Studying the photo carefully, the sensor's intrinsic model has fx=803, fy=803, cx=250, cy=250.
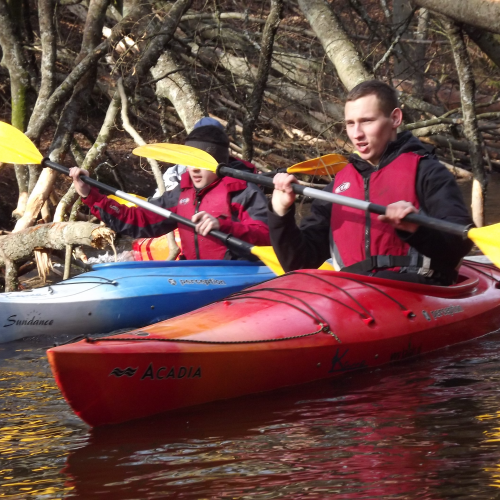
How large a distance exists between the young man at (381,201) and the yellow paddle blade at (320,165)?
2.58 ft

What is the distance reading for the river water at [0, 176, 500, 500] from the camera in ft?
6.98

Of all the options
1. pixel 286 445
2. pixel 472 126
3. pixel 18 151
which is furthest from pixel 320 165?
pixel 286 445

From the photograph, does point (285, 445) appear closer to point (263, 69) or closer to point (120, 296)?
point (120, 296)

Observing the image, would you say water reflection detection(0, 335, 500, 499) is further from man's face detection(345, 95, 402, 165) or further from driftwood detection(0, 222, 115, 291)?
driftwood detection(0, 222, 115, 291)

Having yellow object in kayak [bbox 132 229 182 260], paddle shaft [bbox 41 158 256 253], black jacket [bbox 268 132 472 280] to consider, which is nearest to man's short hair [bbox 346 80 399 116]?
black jacket [bbox 268 132 472 280]

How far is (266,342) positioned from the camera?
3074 millimetres

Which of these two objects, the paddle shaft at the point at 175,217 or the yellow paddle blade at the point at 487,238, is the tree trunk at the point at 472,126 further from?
the yellow paddle blade at the point at 487,238

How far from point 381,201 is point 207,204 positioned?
160cm

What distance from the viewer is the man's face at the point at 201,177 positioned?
4.91m

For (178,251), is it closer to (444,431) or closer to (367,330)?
(367,330)

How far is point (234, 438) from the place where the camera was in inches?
103

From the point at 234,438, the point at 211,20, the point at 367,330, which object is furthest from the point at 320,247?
the point at 211,20

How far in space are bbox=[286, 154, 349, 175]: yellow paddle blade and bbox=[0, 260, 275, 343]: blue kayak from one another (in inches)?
31.7

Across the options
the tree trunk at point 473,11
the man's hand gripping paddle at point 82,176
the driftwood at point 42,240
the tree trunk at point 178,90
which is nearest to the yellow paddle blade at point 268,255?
the man's hand gripping paddle at point 82,176
